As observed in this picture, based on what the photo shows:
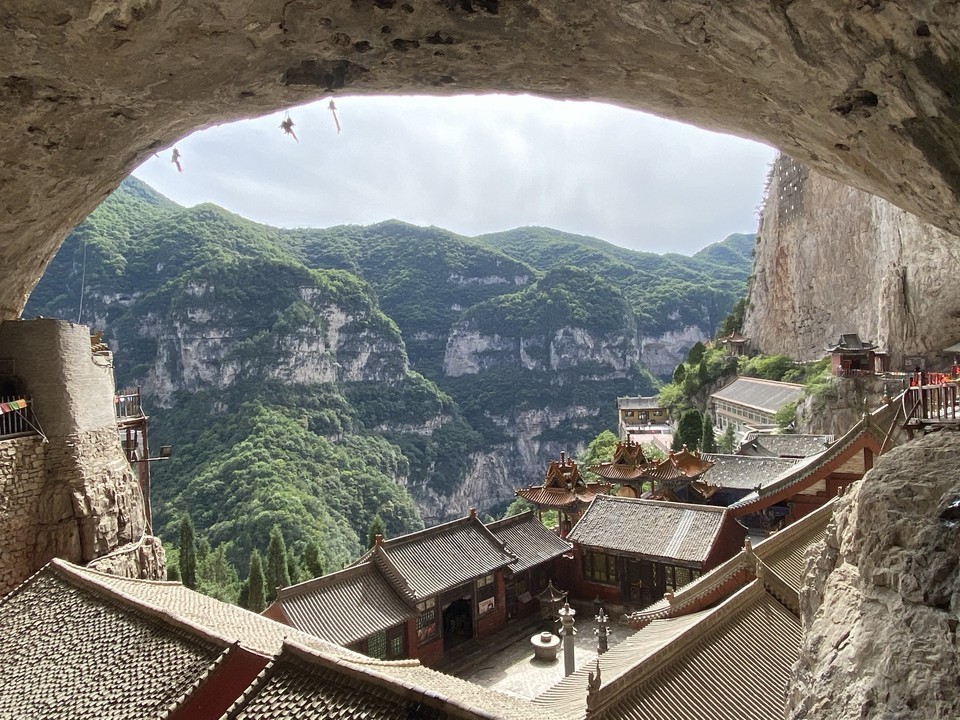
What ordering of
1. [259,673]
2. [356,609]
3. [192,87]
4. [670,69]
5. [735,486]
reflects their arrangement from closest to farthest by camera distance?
[670,69]
[192,87]
[259,673]
[356,609]
[735,486]

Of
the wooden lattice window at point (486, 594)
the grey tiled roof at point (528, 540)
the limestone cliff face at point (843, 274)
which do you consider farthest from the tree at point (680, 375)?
the wooden lattice window at point (486, 594)

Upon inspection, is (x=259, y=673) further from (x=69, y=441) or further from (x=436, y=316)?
(x=436, y=316)

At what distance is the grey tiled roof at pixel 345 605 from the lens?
1511cm

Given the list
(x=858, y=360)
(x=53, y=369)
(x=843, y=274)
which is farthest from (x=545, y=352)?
(x=53, y=369)

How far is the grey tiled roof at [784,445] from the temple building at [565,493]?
10126 mm

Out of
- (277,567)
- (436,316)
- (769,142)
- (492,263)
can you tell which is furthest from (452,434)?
(769,142)

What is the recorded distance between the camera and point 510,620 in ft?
64.7

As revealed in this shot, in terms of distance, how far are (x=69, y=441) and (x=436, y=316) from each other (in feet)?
353

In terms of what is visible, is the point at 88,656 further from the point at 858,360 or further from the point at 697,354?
the point at 697,354

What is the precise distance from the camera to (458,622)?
18.8m

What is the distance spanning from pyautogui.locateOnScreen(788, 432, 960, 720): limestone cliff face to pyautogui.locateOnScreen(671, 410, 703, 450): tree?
33.0m

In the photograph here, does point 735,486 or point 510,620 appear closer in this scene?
point 510,620

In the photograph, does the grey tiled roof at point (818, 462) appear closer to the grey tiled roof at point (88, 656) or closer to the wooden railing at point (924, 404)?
the wooden railing at point (924, 404)

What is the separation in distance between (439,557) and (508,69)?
15.6m
